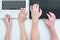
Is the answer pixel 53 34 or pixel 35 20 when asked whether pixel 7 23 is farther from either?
pixel 53 34

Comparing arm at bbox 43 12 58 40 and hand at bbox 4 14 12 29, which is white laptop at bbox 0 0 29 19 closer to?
hand at bbox 4 14 12 29

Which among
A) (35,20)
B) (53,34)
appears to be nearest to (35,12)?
(35,20)

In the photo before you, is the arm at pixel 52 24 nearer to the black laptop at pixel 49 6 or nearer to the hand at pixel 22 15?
the black laptop at pixel 49 6

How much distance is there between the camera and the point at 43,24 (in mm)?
873

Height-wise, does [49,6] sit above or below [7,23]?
above

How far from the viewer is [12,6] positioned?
2.88 feet

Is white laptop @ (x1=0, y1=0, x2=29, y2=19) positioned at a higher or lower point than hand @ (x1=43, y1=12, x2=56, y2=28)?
higher

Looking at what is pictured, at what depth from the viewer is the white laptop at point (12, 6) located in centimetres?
88

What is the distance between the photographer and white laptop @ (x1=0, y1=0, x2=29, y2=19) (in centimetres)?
88

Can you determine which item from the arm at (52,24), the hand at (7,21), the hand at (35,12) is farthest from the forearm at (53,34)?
the hand at (7,21)

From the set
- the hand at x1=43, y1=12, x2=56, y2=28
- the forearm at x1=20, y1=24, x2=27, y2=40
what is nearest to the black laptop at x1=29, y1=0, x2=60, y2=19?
the hand at x1=43, y1=12, x2=56, y2=28

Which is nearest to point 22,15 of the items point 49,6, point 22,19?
point 22,19

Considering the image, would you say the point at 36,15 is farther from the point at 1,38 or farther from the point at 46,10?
the point at 1,38

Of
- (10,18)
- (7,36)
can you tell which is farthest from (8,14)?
(7,36)
